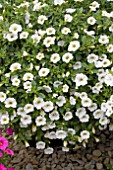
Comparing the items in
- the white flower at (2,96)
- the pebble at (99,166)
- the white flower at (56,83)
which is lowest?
the pebble at (99,166)

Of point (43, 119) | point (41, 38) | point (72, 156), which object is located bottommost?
point (72, 156)

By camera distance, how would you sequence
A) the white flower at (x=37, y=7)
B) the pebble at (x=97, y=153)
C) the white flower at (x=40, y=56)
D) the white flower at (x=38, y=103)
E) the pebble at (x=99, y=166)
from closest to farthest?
the white flower at (x=38, y=103) → the white flower at (x=40, y=56) → the white flower at (x=37, y=7) → the pebble at (x=99, y=166) → the pebble at (x=97, y=153)

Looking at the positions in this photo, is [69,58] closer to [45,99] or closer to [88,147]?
[45,99]

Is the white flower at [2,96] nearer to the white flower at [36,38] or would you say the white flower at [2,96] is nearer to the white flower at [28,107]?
the white flower at [28,107]

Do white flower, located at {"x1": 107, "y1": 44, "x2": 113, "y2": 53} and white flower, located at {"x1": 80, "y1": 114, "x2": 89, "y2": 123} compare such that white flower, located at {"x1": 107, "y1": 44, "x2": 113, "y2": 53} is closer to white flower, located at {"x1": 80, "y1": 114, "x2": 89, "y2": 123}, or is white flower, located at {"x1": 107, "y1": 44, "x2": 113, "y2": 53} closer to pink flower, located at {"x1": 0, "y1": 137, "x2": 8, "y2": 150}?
white flower, located at {"x1": 80, "y1": 114, "x2": 89, "y2": 123}

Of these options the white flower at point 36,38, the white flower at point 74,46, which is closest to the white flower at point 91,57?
the white flower at point 74,46

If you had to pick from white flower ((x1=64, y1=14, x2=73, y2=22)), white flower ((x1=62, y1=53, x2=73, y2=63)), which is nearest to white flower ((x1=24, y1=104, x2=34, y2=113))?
white flower ((x1=62, y1=53, x2=73, y2=63))

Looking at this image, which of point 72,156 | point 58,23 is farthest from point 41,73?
point 72,156
